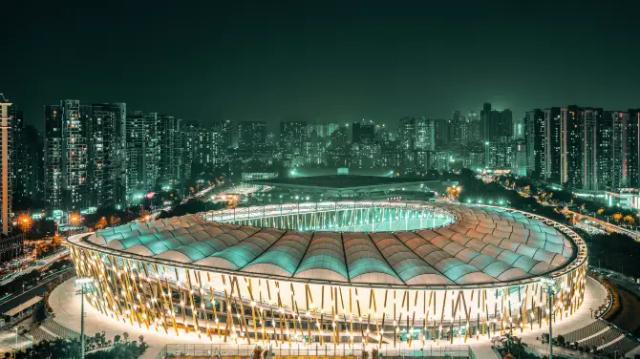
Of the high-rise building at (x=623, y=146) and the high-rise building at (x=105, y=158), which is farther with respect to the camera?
the high-rise building at (x=623, y=146)

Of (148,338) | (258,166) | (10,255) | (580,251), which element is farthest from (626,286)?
(258,166)

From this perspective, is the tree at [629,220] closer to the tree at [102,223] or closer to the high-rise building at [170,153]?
the tree at [102,223]

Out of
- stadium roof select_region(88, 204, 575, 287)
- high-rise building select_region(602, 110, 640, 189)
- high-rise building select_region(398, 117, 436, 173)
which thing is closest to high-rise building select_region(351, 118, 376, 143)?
high-rise building select_region(398, 117, 436, 173)

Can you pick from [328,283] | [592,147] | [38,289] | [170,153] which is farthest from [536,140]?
[328,283]

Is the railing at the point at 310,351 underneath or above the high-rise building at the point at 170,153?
underneath

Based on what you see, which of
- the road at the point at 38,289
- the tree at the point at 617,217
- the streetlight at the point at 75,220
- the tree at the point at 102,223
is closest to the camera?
the road at the point at 38,289

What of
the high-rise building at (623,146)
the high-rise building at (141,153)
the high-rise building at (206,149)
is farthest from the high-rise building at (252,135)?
the high-rise building at (623,146)

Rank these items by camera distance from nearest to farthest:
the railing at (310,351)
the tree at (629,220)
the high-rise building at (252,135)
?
the railing at (310,351) < the tree at (629,220) < the high-rise building at (252,135)
